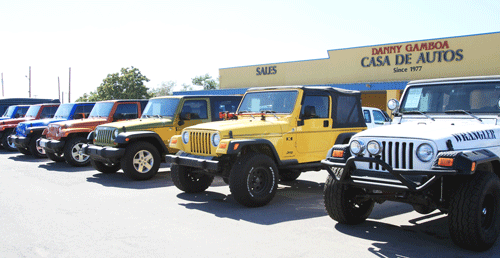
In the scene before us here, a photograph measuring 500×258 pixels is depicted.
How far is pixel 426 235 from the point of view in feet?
17.5

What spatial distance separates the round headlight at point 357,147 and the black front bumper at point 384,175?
15 centimetres

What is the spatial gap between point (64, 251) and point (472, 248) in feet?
14.6

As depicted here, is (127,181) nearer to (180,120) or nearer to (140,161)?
(140,161)

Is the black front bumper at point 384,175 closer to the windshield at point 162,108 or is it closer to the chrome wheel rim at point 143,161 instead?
the chrome wheel rim at point 143,161

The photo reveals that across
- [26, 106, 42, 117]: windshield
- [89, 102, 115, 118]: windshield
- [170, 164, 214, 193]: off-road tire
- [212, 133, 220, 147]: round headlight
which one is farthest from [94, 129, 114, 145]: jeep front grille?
[26, 106, 42, 117]: windshield

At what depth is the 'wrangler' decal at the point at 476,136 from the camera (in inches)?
189

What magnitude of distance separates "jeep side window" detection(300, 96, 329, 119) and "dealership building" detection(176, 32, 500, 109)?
19.5m

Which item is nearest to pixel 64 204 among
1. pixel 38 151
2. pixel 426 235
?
pixel 426 235

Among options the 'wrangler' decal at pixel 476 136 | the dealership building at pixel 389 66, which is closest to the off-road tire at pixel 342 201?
the 'wrangler' decal at pixel 476 136

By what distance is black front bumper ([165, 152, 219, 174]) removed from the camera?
22.4ft

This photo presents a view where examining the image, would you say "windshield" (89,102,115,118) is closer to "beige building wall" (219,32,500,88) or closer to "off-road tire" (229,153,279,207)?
"off-road tire" (229,153,279,207)

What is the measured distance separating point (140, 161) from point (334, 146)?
5.62m

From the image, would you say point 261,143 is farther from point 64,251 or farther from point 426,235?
point 64,251

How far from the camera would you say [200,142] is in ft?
24.1
